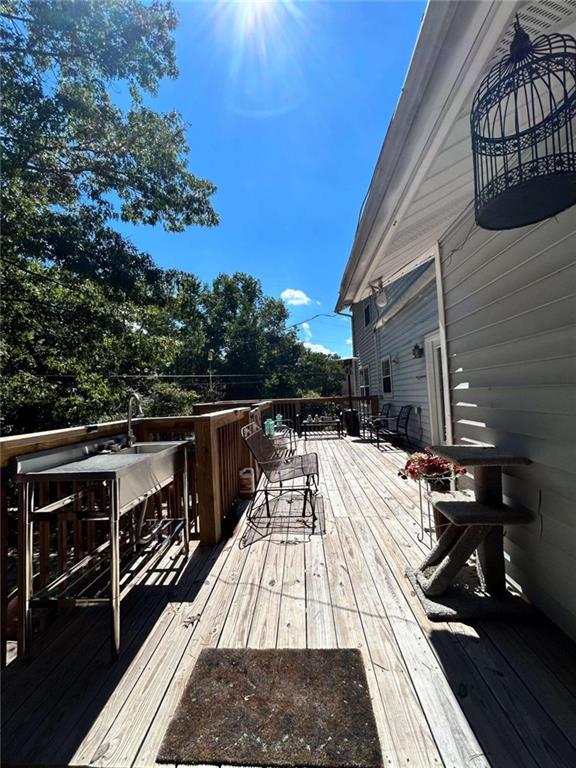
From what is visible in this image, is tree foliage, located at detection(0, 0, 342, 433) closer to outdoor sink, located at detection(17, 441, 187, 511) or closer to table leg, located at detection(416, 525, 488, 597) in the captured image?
outdoor sink, located at detection(17, 441, 187, 511)

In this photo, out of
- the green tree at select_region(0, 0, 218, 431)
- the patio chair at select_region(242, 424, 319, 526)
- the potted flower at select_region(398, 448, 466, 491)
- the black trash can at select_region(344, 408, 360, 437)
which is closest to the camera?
the potted flower at select_region(398, 448, 466, 491)

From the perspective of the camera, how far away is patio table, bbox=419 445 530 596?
1809mm

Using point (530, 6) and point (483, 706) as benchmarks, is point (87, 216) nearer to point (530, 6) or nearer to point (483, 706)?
point (530, 6)

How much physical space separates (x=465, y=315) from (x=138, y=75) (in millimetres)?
6513

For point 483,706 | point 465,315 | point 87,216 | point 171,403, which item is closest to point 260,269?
point 171,403

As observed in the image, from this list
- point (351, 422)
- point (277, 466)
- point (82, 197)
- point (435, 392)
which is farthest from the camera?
point (351, 422)

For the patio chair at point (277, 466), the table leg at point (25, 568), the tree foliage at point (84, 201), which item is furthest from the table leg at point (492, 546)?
the tree foliage at point (84, 201)

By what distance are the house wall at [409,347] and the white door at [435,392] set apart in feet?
0.79

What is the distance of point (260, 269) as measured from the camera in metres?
22.8

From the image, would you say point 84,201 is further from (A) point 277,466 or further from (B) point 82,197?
(A) point 277,466

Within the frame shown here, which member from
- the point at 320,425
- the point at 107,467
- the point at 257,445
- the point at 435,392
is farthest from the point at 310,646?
the point at 320,425

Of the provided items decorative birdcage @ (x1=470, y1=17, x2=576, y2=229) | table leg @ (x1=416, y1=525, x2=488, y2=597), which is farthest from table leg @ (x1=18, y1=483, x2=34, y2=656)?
decorative birdcage @ (x1=470, y1=17, x2=576, y2=229)

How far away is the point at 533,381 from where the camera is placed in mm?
1839

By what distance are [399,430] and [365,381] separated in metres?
4.06
